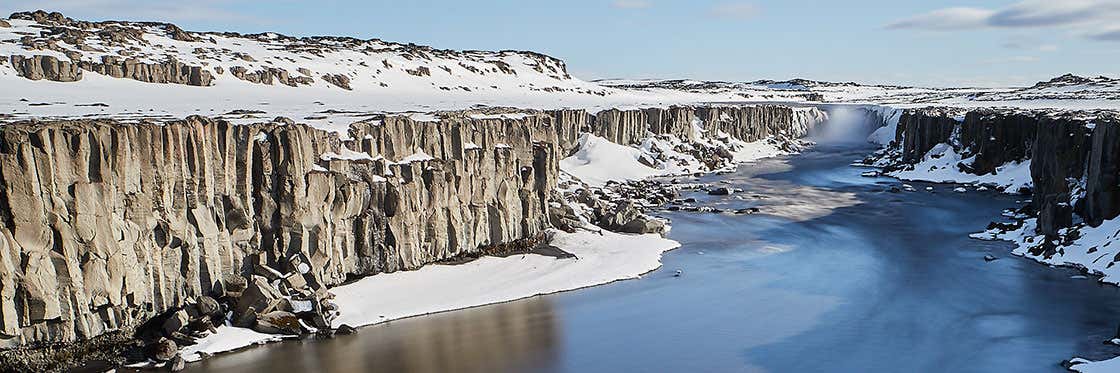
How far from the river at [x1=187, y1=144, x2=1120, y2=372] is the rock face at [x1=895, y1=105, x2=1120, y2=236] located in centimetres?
265

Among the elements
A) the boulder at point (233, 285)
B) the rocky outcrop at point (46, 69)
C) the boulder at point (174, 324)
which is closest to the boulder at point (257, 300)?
the boulder at point (233, 285)

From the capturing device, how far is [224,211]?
23.7m

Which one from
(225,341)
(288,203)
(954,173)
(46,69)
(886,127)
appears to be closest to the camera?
(225,341)

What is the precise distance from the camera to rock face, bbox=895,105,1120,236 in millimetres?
30500

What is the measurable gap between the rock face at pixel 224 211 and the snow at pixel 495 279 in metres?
0.92

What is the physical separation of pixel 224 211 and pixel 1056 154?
98.4 ft

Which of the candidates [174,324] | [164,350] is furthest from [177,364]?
[174,324]

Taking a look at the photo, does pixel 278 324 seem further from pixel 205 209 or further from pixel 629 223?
pixel 629 223

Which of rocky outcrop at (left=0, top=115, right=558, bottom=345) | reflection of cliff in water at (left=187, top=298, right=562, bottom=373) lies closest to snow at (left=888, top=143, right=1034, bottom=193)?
rocky outcrop at (left=0, top=115, right=558, bottom=345)

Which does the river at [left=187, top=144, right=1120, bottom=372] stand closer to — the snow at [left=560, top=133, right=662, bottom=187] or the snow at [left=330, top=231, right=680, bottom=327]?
the snow at [left=330, top=231, right=680, bottom=327]

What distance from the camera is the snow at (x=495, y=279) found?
24641 mm

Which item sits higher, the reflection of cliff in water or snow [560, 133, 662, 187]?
Answer: snow [560, 133, 662, 187]

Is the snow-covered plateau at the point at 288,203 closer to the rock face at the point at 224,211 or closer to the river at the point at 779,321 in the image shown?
the rock face at the point at 224,211

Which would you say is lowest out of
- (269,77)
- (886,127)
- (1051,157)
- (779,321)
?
(779,321)
